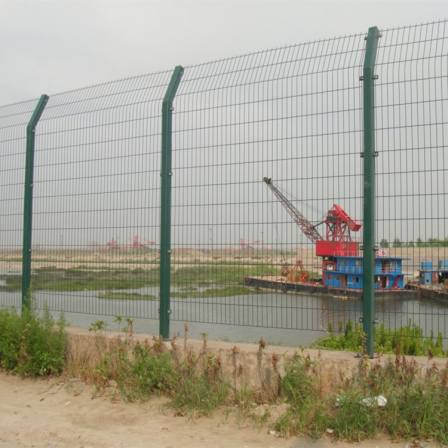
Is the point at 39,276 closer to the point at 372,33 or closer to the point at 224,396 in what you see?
the point at 224,396

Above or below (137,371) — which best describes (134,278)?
above

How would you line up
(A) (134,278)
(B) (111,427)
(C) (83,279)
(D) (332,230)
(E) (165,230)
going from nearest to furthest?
Answer: (B) (111,427), (D) (332,230), (E) (165,230), (A) (134,278), (C) (83,279)

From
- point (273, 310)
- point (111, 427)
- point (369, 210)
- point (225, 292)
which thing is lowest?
point (111, 427)

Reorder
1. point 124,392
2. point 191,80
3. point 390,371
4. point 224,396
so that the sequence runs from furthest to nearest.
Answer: point 191,80 < point 124,392 < point 224,396 < point 390,371

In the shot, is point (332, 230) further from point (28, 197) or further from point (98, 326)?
point (28, 197)

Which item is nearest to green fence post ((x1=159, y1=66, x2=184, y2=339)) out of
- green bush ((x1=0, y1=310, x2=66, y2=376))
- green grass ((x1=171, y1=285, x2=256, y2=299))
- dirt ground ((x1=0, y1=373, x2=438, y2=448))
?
green grass ((x1=171, y1=285, x2=256, y2=299))

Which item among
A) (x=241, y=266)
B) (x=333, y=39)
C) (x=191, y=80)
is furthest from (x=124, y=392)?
(x=333, y=39)

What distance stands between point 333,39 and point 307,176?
1.41 metres

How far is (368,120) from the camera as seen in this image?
17.5 ft

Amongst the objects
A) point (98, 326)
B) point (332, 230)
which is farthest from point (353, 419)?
point (98, 326)

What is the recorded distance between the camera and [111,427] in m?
5.06

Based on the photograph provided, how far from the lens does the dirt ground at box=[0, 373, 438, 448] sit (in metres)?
4.62

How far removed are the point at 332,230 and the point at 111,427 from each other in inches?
107

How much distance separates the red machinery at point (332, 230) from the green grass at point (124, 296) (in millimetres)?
1995
